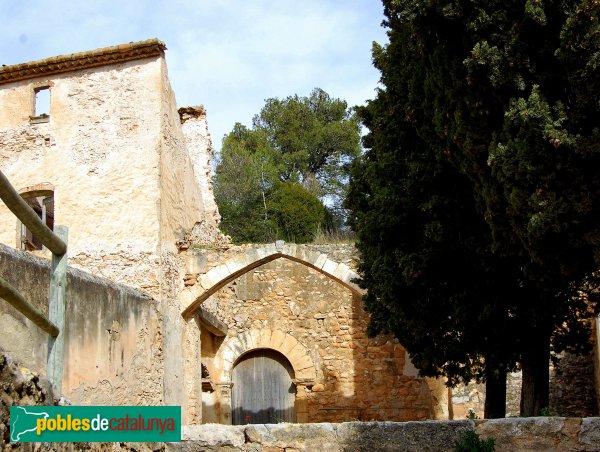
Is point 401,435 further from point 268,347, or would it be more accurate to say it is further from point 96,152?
point 268,347

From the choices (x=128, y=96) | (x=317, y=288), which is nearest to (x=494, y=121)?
(x=128, y=96)

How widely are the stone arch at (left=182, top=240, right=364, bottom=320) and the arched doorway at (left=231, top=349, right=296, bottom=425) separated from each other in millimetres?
4336

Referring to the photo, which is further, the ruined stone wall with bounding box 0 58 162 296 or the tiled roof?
the tiled roof

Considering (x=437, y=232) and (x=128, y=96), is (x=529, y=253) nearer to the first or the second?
(x=437, y=232)

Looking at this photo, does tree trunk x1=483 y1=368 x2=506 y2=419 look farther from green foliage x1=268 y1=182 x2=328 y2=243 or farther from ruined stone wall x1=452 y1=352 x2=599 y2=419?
green foliage x1=268 y1=182 x2=328 y2=243

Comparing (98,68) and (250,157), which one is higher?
(250,157)

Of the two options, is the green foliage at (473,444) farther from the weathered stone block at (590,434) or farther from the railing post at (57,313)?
the railing post at (57,313)

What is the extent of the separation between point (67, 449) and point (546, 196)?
14.5 feet

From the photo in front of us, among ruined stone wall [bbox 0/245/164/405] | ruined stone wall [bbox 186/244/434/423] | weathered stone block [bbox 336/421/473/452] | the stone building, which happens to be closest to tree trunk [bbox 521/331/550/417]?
weathered stone block [bbox 336/421/473/452]

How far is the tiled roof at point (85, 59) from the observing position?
42.1 feet

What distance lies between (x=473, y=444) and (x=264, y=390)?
12180mm

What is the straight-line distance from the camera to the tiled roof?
12.8m

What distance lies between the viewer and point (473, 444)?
656 cm

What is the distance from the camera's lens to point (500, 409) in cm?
1043
